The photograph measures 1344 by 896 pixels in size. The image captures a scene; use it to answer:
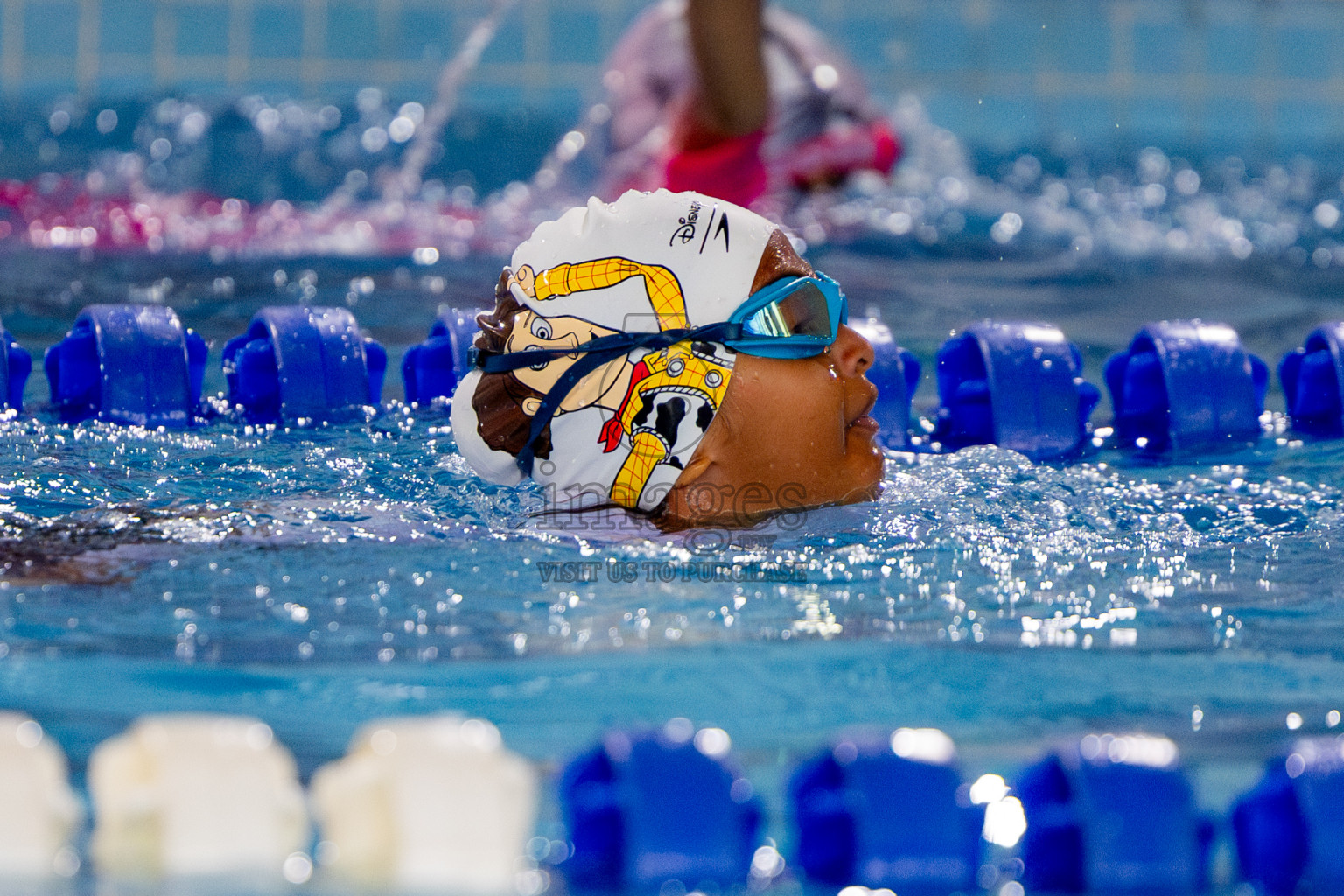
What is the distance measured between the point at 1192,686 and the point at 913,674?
0.37 m

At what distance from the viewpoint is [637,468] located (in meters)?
2.46

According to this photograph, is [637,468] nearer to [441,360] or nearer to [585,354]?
[585,354]

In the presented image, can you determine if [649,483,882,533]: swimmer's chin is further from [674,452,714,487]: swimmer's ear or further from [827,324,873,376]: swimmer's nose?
[827,324,873,376]: swimmer's nose

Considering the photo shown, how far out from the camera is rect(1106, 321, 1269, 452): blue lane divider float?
361 cm

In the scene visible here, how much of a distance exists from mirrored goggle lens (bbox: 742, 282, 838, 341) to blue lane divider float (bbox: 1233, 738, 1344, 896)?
0.99 metres

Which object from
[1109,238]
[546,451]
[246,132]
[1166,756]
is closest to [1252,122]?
[1109,238]

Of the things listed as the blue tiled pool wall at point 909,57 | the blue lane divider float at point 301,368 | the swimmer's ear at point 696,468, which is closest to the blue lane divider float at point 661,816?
the swimmer's ear at point 696,468

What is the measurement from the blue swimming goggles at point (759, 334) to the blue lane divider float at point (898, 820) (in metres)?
0.91

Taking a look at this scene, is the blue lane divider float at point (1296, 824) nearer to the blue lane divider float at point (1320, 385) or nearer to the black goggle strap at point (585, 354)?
the black goggle strap at point (585, 354)

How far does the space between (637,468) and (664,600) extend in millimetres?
230

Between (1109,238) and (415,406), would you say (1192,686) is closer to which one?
(415,406)

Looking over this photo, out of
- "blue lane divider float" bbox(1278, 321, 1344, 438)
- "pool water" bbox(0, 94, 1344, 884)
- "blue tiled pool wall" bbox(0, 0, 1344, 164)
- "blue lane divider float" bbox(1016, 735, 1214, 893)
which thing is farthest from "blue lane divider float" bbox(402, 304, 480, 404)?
"blue tiled pool wall" bbox(0, 0, 1344, 164)

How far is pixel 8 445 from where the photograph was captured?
3.10 m

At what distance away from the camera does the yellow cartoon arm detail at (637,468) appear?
95.9 inches
